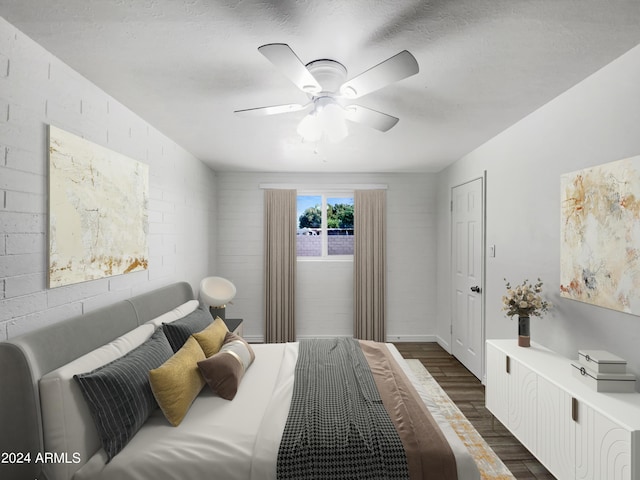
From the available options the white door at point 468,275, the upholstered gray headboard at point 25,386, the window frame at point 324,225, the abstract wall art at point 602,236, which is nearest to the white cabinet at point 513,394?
the abstract wall art at point 602,236

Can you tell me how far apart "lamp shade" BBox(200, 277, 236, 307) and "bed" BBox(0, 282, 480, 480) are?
1.76 metres

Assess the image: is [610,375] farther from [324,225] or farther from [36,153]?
[324,225]

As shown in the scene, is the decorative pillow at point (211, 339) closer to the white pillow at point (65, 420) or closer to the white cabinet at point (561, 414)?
the white pillow at point (65, 420)

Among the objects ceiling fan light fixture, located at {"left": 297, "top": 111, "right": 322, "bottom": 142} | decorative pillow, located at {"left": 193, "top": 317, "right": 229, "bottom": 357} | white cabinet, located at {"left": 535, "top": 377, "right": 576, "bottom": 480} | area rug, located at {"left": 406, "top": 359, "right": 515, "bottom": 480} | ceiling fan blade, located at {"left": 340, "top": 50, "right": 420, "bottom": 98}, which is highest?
ceiling fan blade, located at {"left": 340, "top": 50, "right": 420, "bottom": 98}

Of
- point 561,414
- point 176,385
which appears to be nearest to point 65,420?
point 176,385

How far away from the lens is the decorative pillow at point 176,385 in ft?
5.80

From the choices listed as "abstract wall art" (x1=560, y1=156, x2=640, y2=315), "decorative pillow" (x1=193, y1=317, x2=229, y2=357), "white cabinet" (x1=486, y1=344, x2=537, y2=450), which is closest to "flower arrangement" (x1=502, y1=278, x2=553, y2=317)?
"abstract wall art" (x1=560, y1=156, x2=640, y2=315)

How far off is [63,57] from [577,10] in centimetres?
243

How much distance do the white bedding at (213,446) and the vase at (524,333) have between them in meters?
0.99

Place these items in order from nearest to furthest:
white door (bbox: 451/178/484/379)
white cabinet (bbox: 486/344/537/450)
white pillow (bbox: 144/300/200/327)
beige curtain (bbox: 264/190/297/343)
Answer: white cabinet (bbox: 486/344/537/450)
white pillow (bbox: 144/300/200/327)
white door (bbox: 451/178/484/379)
beige curtain (bbox: 264/190/297/343)

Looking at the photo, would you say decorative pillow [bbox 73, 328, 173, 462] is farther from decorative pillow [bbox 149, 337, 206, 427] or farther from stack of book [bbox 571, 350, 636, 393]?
stack of book [bbox 571, 350, 636, 393]

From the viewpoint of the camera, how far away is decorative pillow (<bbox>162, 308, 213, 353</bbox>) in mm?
2371

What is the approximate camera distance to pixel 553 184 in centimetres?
246

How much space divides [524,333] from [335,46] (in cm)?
231
